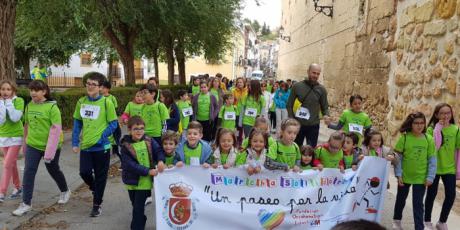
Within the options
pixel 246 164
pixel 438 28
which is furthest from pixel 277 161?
pixel 438 28

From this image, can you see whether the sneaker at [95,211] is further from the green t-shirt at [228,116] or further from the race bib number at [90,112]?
the green t-shirt at [228,116]

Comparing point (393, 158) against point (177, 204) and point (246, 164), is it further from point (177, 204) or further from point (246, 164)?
point (177, 204)

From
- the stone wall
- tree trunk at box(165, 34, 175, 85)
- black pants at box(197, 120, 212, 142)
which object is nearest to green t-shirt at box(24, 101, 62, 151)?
black pants at box(197, 120, 212, 142)

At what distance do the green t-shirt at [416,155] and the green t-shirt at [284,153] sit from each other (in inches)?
48.6

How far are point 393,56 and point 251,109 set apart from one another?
357 cm

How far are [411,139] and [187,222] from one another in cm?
271

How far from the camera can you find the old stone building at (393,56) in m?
7.60

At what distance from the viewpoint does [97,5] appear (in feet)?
43.3

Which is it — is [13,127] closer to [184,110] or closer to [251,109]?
[184,110]

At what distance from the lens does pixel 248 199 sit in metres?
4.77

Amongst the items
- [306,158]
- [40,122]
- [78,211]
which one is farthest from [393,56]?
[40,122]

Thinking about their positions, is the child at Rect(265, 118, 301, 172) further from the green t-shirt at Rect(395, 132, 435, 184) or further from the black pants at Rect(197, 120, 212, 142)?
the black pants at Rect(197, 120, 212, 142)

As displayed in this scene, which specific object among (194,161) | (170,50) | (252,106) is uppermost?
(170,50)

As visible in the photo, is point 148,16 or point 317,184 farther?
point 148,16
